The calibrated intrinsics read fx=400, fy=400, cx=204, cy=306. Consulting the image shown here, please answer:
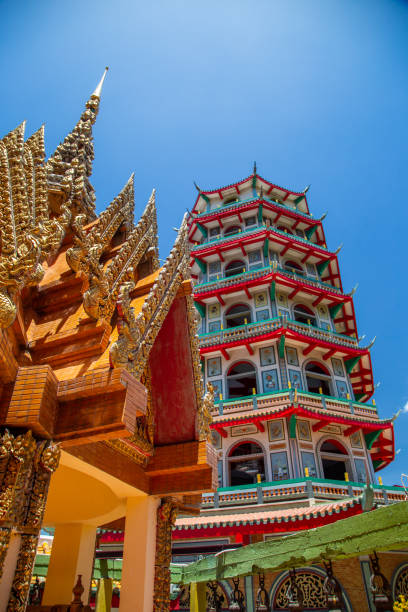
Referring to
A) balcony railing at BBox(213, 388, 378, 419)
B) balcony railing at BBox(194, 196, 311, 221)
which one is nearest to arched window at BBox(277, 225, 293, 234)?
balcony railing at BBox(194, 196, 311, 221)

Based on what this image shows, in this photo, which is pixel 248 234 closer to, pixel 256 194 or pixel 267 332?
pixel 256 194

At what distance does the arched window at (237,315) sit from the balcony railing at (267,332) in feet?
5.22

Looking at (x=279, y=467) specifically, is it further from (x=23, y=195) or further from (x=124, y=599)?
(x=23, y=195)

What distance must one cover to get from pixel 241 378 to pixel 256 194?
14.4 m

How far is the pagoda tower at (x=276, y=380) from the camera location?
15.4m

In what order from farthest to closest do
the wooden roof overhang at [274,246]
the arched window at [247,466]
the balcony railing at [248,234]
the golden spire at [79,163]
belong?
the balcony railing at [248,234]
the wooden roof overhang at [274,246]
the arched window at [247,466]
the golden spire at [79,163]

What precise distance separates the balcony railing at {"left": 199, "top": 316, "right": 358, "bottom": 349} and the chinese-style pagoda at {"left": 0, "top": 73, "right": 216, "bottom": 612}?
15.1 m

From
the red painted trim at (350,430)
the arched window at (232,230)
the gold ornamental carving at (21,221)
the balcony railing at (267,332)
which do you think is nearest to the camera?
the gold ornamental carving at (21,221)

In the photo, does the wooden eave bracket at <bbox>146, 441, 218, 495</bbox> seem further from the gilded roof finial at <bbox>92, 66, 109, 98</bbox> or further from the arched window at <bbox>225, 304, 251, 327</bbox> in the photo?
the arched window at <bbox>225, 304, 251, 327</bbox>

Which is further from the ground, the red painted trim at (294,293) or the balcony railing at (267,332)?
the red painted trim at (294,293)

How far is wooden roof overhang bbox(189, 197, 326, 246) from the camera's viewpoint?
28016 millimetres

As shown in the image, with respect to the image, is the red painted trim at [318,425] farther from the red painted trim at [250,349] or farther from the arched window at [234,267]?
the arched window at [234,267]

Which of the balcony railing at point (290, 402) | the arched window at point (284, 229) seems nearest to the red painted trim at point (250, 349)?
the balcony railing at point (290, 402)

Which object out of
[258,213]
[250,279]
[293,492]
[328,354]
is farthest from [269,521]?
[258,213]
